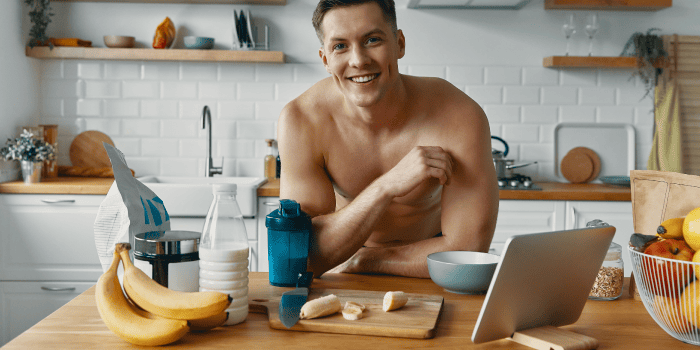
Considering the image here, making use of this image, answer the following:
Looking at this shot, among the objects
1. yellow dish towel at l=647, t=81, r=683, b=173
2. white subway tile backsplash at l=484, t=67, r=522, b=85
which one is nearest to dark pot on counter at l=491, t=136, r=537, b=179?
white subway tile backsplash at l=484, t=67, r=522, b=85

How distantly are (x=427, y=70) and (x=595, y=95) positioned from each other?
1.01 metres

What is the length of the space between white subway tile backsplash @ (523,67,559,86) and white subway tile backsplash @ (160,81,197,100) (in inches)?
77.0

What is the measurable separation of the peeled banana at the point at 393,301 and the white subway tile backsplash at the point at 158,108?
2653 millimetres

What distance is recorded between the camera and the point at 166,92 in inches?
129

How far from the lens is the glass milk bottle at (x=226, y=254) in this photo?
2.94ft

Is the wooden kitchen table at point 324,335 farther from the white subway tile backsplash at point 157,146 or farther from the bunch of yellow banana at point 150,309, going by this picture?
the white subway tile backsplash at point 157,146

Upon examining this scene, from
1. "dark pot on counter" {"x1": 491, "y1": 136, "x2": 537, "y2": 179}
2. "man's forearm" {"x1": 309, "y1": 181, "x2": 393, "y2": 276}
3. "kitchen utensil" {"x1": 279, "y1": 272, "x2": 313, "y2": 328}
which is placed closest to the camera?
"kitchen utensil" {"x1": 279, "y1": 272, "x2": 313, "y2": 328}

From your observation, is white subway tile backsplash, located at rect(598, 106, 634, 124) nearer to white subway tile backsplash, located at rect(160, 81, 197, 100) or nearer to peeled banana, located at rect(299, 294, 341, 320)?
white subway tile backsplash, located at rect(160, 81, 197, 100)

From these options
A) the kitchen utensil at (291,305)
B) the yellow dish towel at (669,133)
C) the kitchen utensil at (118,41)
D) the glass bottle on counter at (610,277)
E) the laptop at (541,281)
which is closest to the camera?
the laptop at (541,281)

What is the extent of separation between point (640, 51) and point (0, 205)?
11.5 ft

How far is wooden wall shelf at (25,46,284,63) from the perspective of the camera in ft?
10.0

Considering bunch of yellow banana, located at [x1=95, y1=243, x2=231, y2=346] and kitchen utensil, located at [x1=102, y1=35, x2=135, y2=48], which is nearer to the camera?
bunch of yellow banana, located at [x1=95, y1=243, x2=231, y2=346]

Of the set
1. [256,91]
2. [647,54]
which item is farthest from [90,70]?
[647,54]

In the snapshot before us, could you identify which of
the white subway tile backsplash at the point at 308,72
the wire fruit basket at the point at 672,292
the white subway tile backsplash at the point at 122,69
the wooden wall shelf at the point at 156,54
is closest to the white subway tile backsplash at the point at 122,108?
the white subway tile backsplash at the point at 122,69
